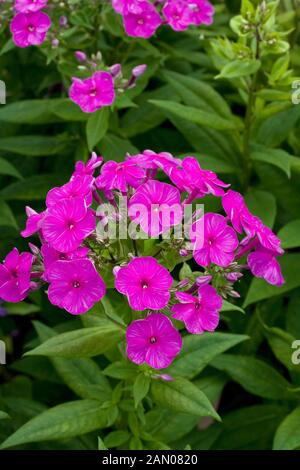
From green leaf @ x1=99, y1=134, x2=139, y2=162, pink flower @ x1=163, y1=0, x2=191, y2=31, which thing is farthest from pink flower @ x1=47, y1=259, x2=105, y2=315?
pink flower @ x1=163, y1=0, x2=191, y2=31

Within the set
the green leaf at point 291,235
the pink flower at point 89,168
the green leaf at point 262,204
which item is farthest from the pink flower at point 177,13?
the pink flower at point 89,168

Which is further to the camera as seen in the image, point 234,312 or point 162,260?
point 234,312

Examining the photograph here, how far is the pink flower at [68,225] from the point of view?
5.05 ft

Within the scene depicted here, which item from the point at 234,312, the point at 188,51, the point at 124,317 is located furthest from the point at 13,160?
the point at 124,317

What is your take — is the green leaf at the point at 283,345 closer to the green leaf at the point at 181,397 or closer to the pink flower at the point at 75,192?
the green leaf at the point at 181,397

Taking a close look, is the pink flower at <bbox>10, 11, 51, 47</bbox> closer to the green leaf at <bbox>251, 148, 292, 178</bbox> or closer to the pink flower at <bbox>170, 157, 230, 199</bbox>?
the green leaf at <bbox>251, 148, 292, 178</bbox>

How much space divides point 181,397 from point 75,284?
50 cm

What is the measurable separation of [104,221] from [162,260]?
19 cm

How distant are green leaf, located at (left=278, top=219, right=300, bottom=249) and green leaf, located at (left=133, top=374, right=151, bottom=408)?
67 centimetres

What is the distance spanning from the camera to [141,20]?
7.95ft

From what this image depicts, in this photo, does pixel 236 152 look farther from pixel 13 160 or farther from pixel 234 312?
pixel 13 160

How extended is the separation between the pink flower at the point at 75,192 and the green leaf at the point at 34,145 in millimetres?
1043

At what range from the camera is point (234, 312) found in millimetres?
2572

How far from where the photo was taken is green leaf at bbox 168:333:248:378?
201 centimetres
